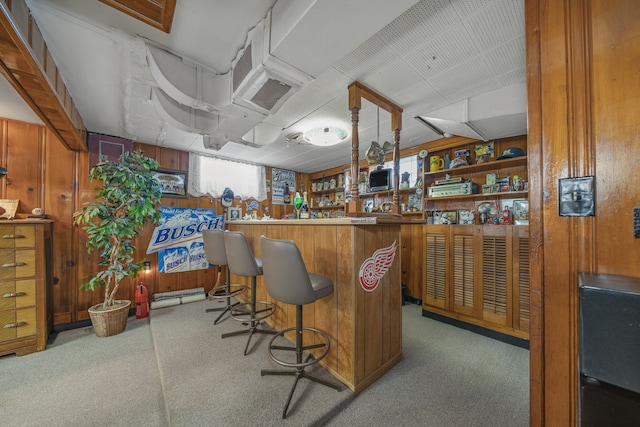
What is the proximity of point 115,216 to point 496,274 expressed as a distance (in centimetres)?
426

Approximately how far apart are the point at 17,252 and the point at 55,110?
4.52ft

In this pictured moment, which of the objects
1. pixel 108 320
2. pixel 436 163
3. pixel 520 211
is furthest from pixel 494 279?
pixel 108 320

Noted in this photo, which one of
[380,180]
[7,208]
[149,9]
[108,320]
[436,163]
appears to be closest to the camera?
[149,9]

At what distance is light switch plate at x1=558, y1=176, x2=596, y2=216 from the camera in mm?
723

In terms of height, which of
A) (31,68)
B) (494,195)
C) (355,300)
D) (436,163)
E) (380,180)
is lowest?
(355,300)

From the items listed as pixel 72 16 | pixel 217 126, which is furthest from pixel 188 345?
pixel 72 16

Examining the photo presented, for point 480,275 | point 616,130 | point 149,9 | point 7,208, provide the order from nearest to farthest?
point 616,130
point 149,9
point 7,208
point 480,275

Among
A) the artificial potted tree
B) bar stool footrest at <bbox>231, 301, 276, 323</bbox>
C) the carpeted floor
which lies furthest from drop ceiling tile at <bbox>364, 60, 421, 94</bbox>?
the artificial potted tree

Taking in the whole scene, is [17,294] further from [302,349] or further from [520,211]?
[520,211]

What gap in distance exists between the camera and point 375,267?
1.78m

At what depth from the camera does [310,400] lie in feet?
5.09

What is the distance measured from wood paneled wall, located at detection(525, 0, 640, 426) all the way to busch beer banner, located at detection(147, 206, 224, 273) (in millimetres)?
3849

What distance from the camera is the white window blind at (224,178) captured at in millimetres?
3848

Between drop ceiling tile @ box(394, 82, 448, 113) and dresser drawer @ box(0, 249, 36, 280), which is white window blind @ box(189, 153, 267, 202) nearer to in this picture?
dresser drawer @ box(0, 249, 36, 280)
